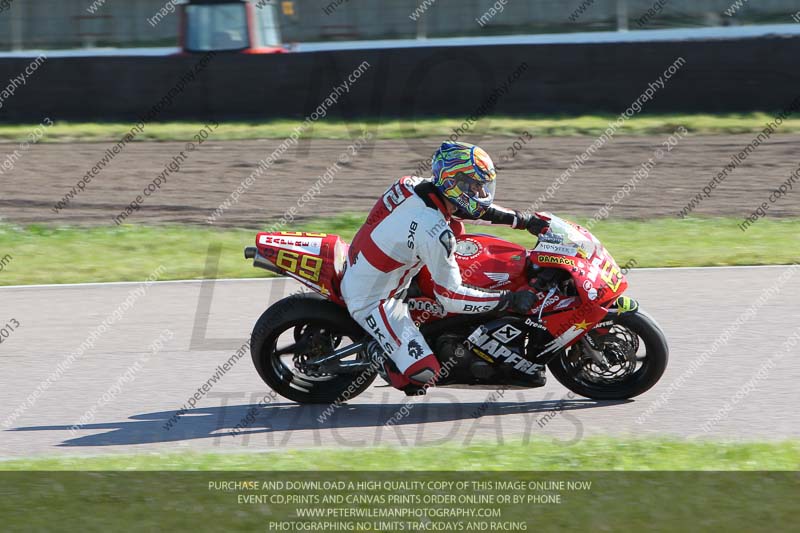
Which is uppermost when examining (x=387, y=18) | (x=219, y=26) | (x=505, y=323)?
(x=505, y=323)

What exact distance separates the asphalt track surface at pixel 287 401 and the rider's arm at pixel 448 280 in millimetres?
793

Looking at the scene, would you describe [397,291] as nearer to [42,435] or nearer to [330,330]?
[330,330]

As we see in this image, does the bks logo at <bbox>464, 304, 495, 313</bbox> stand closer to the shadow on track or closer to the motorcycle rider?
the motorcycle rider

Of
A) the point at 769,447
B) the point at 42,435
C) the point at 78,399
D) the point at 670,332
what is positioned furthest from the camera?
the point at 670,332

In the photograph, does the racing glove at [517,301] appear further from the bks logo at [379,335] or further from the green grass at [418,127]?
the green grass at [418,127]

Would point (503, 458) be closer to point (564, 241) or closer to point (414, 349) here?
point (414, 349)

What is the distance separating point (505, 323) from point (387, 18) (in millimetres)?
21122

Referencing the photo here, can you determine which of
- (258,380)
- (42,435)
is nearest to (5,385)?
(42,435)

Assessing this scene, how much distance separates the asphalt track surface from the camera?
7.12 meters

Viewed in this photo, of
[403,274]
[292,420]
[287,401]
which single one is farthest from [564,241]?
[287,401]

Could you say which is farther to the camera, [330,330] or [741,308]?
[741,308]

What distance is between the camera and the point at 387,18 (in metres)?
27.5

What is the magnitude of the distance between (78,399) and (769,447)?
15.4 feet

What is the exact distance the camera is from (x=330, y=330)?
760cm
